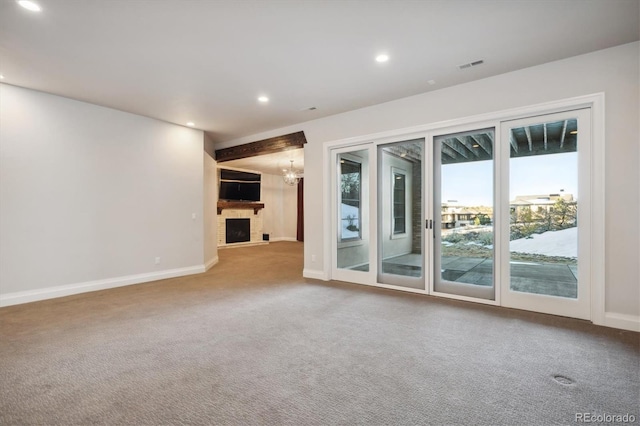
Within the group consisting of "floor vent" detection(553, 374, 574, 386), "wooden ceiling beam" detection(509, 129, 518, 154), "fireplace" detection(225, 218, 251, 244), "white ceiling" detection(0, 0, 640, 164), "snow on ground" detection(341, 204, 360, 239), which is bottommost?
"floor vent" detection(553, 374, 574, 386)

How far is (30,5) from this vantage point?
7.66 ft

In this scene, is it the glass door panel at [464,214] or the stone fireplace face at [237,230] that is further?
the stone fireplace face at [237,230]

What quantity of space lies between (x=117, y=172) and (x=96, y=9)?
3036 millimetres

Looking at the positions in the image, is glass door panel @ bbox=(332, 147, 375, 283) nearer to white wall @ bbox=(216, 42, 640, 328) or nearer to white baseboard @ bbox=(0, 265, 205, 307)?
white wall @ bbox=(216, 42, 640, 328)

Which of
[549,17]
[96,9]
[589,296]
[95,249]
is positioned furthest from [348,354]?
[95,249]

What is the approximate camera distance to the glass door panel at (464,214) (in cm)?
382

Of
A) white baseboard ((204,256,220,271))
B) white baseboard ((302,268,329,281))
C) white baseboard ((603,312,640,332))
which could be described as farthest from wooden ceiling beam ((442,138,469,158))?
white baseboard ((204,256,220,271))

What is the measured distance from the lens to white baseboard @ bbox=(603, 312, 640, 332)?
289 cm

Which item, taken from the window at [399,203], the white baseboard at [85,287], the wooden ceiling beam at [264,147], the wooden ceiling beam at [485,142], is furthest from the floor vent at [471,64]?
the white baseboard at [85,287]

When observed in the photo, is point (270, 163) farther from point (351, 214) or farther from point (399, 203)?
point (399, 203)

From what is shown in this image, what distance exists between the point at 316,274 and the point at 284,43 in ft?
12.0

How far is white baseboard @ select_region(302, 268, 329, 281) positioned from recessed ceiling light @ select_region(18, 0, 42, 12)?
454 cm

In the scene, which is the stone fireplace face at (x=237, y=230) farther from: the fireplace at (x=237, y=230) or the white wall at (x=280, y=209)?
the white wall at (x=280, y=209)

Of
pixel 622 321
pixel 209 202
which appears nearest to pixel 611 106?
pixel 622 321
